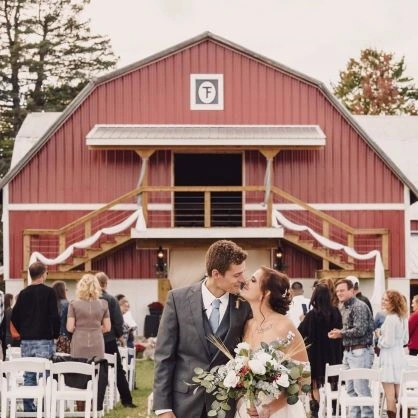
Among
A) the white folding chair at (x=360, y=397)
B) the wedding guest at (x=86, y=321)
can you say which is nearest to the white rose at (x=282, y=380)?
the white folding chair at (x=360, y=397)

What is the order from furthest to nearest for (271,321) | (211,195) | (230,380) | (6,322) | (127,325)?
(211,195) → (127,325) → (6,322) → (271,321) → (230,380)

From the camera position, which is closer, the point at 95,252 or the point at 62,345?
the point at 62,345

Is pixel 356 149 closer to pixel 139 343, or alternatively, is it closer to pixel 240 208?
pixel 240 208

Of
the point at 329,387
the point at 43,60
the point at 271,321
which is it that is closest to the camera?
the point at 271,321

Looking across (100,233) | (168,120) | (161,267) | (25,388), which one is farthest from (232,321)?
(168,120)

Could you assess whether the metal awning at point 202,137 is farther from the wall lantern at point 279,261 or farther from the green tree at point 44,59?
the green tree at point 44,59

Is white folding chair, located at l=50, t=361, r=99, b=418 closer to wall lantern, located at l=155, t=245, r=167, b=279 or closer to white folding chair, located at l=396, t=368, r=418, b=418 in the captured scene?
white folding chair, located at l=396, t=368, r=418, b=418

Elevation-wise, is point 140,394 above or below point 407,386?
below

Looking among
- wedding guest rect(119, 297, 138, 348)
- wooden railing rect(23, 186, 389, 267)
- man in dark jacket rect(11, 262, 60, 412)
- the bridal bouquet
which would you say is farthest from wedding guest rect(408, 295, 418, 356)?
wooden railing rect(23, 186, 389, 267)

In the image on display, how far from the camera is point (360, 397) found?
512 inches

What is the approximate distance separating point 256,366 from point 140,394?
11.4 meters

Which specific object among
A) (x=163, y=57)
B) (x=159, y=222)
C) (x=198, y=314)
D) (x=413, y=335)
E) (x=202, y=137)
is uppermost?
(x=163, y=57)

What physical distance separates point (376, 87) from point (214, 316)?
2098 inches

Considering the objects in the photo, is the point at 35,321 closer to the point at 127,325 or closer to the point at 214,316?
the point at 127,325
